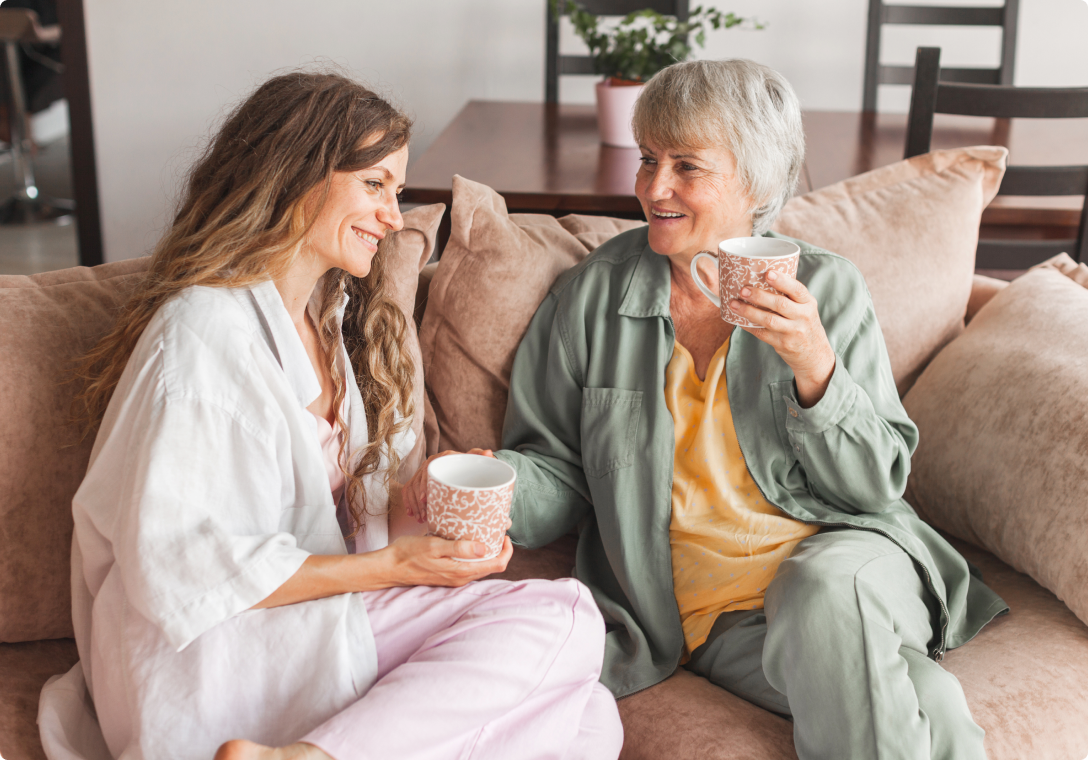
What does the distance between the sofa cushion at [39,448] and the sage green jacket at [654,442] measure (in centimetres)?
64

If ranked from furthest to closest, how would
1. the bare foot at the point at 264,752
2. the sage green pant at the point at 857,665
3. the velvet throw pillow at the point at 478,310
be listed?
1. the velvet throw pillow at the point at 478,310
2. the sage green pant at the point at 857,665
3. the bare foot at the point at 264,752

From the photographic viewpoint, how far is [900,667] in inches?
45.7

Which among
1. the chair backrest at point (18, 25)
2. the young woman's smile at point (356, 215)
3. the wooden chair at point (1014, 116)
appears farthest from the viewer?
the chair backrest at point (18, 25)

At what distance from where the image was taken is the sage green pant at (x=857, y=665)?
1.13 meters

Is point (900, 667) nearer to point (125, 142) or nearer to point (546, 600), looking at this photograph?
point (546, 600)

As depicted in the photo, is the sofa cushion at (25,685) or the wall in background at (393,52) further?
the wall in background at (393,52)

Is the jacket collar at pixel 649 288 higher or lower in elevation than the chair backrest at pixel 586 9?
lower

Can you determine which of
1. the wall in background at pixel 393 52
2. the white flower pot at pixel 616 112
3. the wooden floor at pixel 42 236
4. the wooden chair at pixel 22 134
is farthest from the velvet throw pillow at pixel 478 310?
the wooden chair at pixel 22 134

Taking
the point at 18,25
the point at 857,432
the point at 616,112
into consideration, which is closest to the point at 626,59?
the point at 616,112

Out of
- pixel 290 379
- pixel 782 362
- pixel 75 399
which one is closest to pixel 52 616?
pixel 75 399

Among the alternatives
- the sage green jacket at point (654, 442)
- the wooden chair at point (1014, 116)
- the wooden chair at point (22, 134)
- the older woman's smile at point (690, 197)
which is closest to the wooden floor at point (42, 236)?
the wooden chair at point (22, 134)

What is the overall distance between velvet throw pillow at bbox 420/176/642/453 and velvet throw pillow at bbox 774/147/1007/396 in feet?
1.59

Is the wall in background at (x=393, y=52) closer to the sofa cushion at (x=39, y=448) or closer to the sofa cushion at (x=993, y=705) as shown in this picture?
the sofa cushion at (x=39, y=448)

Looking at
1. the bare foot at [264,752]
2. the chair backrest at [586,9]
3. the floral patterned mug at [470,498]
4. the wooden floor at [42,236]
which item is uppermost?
the chair backrest at [586,9]
